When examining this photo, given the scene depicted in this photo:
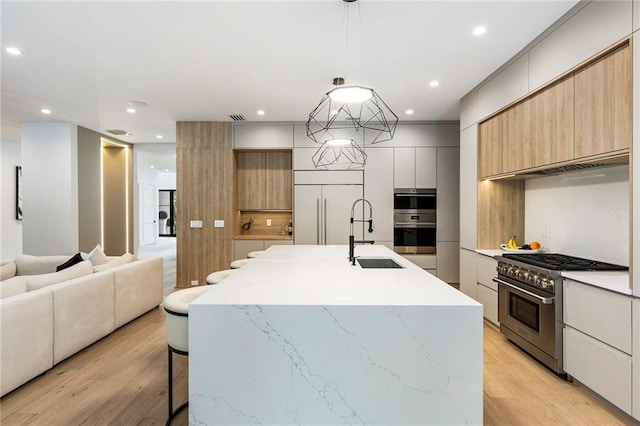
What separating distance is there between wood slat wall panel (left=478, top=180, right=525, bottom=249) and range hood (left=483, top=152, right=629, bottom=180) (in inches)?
10.9

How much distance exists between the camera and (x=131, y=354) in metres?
3.11

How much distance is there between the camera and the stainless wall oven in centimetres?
561

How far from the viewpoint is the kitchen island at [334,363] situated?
160 cm

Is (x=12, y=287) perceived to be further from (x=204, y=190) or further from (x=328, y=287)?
(x=204, y=190)

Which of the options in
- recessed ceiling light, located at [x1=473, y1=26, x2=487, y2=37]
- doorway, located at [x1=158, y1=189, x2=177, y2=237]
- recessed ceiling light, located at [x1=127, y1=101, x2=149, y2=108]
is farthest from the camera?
doorway, located at [x1=158, y1=189, x2=177, y2=237]

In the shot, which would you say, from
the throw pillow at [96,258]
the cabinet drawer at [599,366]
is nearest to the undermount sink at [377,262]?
the cabinet drawer at [599,366]

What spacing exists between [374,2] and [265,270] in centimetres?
207

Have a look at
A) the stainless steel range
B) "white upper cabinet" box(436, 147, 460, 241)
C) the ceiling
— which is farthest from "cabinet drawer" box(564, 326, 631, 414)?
"white upper cabinet" box(436, 147, 460, 241)

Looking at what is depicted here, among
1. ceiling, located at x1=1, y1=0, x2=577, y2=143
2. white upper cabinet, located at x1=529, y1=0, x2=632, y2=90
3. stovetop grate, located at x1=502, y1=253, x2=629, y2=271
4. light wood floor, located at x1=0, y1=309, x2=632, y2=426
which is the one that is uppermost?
ceiling, located at x1=1, y1=0, x2=577, y2=143

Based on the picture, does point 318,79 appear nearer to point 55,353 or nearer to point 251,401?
point 251,401

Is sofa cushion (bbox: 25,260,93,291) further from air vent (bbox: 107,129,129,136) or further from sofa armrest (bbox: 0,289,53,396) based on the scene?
air vent (bbox: 107,129,129,136)

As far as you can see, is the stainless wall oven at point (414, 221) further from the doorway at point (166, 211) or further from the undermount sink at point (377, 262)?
the doorway at point (166, 211)

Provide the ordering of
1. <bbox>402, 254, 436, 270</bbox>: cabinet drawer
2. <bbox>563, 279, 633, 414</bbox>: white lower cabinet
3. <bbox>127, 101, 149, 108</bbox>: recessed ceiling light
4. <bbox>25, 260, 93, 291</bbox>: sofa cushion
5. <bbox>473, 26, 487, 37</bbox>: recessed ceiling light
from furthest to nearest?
<bbox>402, 254, 436, 270</bbox>: cabinet drawer < <bbox>127, 101, 149, 108</bbox>: recessed ceiling light < <bbox>25, 260, 93, 291</bbox>: sofa cushion < <bbox>473, 26, 487, 37</bbox>: recessed ceiling light < <bbox>563, 279, 633, 414</bbox>: white lower cabinet

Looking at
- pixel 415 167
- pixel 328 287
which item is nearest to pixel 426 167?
pixel 415 167
